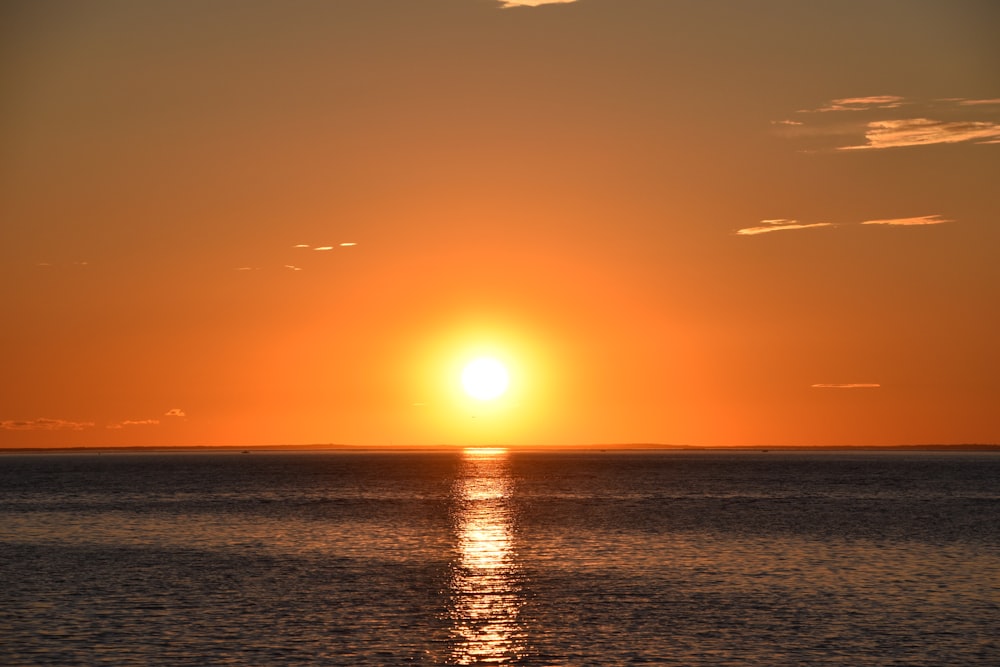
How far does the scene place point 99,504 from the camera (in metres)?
141

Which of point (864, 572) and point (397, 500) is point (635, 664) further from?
point (397, 500)

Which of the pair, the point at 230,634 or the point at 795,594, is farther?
the point at 795,594

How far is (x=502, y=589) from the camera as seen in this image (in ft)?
201

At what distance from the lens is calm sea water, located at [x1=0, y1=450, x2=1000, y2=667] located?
4403cm

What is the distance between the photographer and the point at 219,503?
144875 millimetres

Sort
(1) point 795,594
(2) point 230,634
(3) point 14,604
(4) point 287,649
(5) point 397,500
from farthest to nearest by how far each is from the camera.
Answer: (5) point 397,500 → (1) point 795,594 → (3) point 14,604 → (2) point 230,634 → (4) point 287,649

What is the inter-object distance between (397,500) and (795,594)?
102291 millimetres

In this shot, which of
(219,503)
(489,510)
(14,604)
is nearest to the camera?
(14,604)

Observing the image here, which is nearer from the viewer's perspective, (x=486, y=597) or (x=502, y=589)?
(x=486, y=597)

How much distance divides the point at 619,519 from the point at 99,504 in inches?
2705

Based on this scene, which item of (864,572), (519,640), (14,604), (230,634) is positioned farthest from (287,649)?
(864,572)

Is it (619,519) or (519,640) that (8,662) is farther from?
(619,519)

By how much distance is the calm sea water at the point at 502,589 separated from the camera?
44.0 m

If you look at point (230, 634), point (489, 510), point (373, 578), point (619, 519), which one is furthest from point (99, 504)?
point (230, 634)
